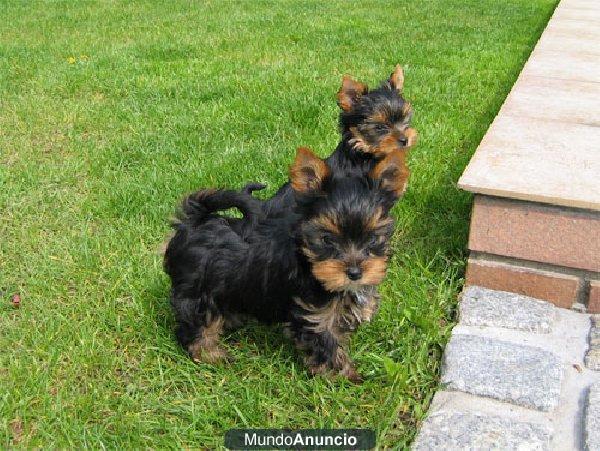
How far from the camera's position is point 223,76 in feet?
25.1

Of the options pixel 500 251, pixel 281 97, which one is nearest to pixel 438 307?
pixel 500 251

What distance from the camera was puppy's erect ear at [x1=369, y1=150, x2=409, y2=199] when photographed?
2.85m

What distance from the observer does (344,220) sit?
271 cm

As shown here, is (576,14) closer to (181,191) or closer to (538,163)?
(538,163)

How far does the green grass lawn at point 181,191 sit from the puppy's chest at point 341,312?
0.29 m

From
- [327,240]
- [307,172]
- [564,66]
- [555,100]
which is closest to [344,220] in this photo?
Result: [327,240]

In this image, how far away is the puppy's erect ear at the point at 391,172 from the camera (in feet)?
9.35

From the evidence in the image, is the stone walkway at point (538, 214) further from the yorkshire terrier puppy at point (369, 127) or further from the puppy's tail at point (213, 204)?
the puppy's tail at point (213, 204)

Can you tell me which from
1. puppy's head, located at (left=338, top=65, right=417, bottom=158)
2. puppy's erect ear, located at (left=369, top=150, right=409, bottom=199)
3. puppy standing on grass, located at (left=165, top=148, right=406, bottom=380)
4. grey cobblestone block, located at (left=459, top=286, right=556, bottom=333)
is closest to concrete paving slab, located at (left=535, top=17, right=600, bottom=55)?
puppy's head, located at (left=338, top=65, right=417, bottom=158)

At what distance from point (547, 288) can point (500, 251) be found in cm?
32

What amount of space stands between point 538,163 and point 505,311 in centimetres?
94

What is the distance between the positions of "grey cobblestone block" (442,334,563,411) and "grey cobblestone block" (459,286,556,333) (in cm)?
18

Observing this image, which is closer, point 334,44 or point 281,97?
point 281,97

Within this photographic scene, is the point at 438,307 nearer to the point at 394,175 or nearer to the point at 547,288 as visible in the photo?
the point at 547,288
